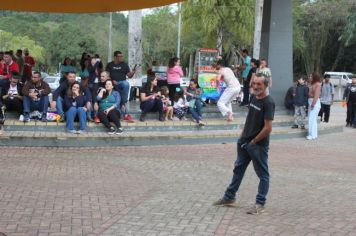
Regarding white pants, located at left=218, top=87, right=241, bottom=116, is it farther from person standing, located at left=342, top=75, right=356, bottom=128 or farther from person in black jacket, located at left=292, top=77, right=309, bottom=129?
person standing, located at left=342, top=75, right=356, bottom=128

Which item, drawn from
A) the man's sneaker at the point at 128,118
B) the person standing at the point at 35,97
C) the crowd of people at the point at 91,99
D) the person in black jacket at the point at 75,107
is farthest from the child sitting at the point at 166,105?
the person standing at the point at 35,97

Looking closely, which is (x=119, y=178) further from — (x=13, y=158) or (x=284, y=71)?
(x=284, y=71)

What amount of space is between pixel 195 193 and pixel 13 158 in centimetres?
408

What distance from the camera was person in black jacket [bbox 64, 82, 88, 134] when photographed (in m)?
12.1

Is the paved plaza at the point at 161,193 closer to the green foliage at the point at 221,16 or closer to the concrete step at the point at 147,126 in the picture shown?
the concrete step at the point at 147,126

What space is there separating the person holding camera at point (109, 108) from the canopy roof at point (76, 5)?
7727 millimetres

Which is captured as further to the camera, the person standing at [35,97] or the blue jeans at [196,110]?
the blue jeans at [196,110]

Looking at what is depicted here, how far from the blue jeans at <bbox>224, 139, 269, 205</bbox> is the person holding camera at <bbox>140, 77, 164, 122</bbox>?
6736mm

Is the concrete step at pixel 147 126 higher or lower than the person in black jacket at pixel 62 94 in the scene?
lower

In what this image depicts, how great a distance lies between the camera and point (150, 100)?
529 inches

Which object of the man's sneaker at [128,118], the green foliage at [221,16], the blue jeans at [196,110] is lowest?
the man's sneaker at [128,118]

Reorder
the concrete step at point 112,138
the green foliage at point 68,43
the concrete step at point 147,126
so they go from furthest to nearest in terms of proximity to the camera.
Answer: the green foliage at point 68,43
the concrete step at point 147,126
the concrete step at point 112,138

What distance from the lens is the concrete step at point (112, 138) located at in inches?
457

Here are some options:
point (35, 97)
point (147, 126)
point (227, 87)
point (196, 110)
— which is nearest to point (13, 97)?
point (35, 97)
